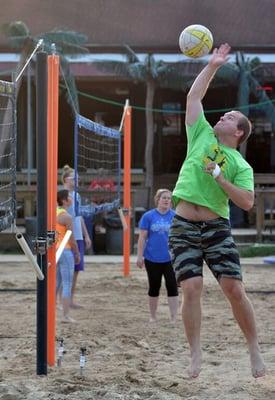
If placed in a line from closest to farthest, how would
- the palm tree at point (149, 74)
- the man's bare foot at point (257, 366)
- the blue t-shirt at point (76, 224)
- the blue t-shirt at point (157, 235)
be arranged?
the man's bare foot at point (257, 366)
the blue t-shirt at point (157, 235)
the blue t-shirt at point (76, 224)
the palm tree at point (149, 74)

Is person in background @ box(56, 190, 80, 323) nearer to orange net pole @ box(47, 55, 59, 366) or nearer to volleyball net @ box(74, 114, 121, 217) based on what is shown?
orange net pole @ box(47, 55, 59, 366)

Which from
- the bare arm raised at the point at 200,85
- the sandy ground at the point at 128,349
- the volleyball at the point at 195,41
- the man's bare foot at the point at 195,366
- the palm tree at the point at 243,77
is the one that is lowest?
the sandy ground at the point at 128,349

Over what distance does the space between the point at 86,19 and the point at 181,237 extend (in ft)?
45.2

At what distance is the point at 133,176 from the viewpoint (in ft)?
56.5

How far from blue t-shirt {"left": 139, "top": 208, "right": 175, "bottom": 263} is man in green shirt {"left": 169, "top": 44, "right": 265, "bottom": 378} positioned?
2877mm

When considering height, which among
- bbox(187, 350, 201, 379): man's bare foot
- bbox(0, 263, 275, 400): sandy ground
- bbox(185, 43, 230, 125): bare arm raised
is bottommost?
bbox(0, 263, 275, 400): sandy ground

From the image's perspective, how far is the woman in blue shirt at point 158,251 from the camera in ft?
25.2

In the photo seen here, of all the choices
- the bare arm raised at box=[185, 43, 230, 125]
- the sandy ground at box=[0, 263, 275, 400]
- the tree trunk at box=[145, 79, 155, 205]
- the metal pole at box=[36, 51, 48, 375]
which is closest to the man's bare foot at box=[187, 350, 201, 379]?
the sandy ground at box=[0, 263, 275, 400]

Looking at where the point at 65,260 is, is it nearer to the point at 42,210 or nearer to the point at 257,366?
the point at 42,210

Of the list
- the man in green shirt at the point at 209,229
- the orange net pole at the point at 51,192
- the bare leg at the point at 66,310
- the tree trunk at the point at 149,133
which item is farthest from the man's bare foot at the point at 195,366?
the tree trunk at the point at 149,133

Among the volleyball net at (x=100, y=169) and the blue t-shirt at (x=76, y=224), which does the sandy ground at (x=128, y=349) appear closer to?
the blue t-shirt at (x=76, y=224)

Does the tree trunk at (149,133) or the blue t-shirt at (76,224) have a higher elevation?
the tree trunk at (149,133)

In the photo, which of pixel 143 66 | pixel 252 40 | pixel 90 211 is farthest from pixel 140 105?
pixel 90 211

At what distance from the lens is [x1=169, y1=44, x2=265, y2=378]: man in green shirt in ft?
15.3
